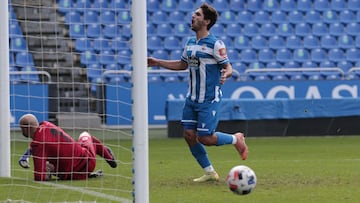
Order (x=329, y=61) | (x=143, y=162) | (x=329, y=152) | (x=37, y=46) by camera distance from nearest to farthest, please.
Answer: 1. (x=143, y=162)
2. (x=329, y=152)
3. (x=37, y=46)
4. (x=329, y=61)

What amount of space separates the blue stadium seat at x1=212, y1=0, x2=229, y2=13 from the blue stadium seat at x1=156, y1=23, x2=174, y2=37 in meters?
1.54

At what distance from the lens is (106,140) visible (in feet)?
60.8

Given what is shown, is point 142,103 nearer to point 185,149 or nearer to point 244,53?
point 185,149

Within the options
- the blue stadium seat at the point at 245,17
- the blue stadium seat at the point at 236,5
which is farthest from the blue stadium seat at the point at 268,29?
the blue stadium seat at the point at 236,5

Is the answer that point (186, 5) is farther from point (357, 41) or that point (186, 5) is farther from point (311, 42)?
point (357, 41)

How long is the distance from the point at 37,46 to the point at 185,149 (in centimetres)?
785

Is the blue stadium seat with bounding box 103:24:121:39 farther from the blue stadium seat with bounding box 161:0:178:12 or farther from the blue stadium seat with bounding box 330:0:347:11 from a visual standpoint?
the blue stadium seat with bounding box 330:0:347:11

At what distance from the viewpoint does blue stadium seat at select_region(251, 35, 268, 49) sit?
24.5m

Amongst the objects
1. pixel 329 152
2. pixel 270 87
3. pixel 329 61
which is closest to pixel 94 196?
pixel 329 152

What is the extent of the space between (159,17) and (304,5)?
14.1ft

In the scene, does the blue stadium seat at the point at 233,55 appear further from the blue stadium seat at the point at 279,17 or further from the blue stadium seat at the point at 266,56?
the blue stadium seat at the point at 279,17

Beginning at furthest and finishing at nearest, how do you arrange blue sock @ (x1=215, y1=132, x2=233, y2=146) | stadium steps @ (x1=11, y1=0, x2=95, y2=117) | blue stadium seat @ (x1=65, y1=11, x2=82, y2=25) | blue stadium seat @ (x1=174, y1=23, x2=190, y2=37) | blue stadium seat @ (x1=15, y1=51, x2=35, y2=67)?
blue stadium seat @ (x1=174, y1=23, x2=190, y2=37)
blue stadium seat @ (x1=65, y1=11, x2=82, y2=25)
blue stadium seat @ (x1=15, y1=51, x2=35, y2=67)
stadium steps @ (x1=11, y1=0, x2=95, y2=117)
blue sock @ (x1=215, y1=132, x2=233, y2=146)

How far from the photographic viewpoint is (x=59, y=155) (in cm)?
1076

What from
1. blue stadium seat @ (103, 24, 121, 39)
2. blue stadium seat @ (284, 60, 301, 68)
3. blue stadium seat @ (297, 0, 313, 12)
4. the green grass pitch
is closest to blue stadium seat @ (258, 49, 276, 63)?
blue stadium seat @ (284, 60, 301, 68)
